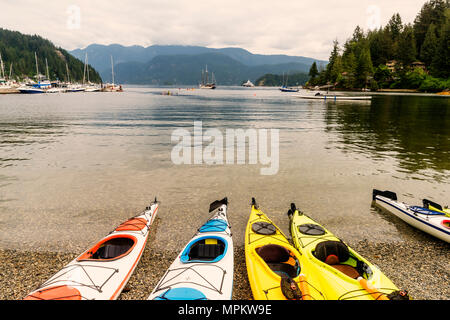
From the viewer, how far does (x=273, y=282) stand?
7.15m

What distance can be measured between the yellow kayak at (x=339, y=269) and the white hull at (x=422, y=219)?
496 centimetres

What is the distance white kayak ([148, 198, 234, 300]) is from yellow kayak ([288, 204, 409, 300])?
108 inches

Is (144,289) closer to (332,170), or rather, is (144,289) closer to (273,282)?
(273,282)

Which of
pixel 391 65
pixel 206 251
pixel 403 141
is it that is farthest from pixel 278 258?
pixel 391 65

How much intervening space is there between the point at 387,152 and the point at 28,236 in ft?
94.2

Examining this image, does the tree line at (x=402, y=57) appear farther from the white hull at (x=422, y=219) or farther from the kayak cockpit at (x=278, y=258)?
the kayak cockpit at (x=278, y=258)

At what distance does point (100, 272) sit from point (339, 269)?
760cm

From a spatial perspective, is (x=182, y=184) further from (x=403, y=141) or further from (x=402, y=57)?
(x=402, y=57)

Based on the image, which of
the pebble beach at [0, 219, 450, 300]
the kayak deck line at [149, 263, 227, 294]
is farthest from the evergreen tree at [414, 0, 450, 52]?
the kayak deck line at [149, 263, 227, 294]

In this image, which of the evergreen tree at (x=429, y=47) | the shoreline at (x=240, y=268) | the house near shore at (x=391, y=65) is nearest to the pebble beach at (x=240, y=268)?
the shoreline at (x=240, y=268)

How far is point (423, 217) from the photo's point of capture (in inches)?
426

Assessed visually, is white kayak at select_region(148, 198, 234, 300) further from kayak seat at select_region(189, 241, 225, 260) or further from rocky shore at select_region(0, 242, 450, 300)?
rocky shore at select_region(0, 242, 450, 300)

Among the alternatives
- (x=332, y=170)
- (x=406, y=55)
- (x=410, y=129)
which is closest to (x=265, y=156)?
(x=332, y=170)

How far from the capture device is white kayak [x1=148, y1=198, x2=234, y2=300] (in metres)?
6.53
